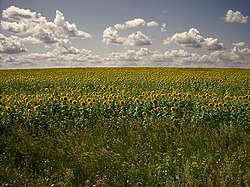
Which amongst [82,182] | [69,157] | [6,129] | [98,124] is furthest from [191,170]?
[6,129]

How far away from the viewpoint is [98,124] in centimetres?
772

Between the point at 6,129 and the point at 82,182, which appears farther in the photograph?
the point at 6,129

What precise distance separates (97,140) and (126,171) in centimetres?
180

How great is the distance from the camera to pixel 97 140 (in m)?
6.68

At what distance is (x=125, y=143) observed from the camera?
254 inches

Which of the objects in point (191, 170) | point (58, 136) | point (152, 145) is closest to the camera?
point (191, 170)

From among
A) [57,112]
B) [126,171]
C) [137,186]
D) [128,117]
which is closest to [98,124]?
[128,117]

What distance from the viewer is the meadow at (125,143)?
4707 millimetres

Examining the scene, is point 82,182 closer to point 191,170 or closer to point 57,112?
point 191,170

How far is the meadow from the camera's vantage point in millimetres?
4707

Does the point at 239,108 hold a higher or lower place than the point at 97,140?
higher

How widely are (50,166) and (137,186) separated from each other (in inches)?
75.9

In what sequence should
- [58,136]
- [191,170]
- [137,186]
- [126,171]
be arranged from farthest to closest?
[58,136] → [126,171] → [191,170] → [137,186]

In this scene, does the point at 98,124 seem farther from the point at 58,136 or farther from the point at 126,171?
the point at 126,171
